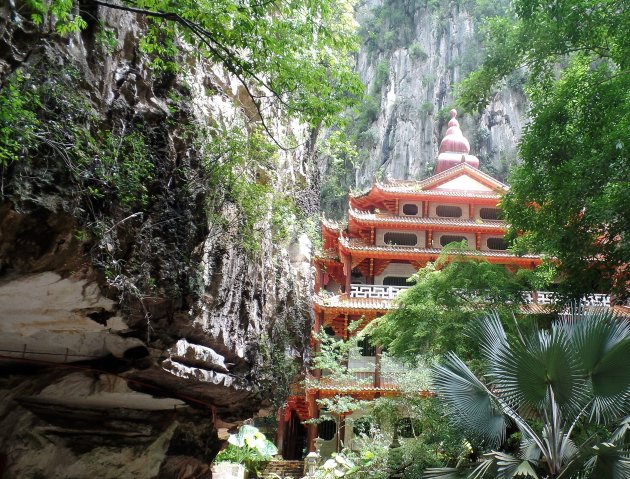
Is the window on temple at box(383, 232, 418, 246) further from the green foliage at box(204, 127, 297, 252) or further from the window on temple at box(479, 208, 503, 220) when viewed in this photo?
the green foliage at box(204, 127, 297, 252)

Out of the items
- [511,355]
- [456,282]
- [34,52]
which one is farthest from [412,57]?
[34,52]

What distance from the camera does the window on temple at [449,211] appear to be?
73.7 ft

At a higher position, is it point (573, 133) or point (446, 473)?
point (573, 133)

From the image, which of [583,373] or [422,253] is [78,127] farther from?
[422,253]

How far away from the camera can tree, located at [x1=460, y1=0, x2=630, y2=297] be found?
22.0 ft

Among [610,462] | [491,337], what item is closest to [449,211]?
A: [491,337]

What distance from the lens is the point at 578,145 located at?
24.9 ft

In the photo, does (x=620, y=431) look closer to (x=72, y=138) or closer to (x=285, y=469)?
(x=72, y=138)

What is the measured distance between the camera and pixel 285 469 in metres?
15.6

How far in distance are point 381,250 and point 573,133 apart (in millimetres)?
12139

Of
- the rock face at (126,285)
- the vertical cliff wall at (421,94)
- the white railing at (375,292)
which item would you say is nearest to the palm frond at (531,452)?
the rock face at (126,285)

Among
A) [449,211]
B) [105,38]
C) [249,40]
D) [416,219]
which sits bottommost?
[105,38]

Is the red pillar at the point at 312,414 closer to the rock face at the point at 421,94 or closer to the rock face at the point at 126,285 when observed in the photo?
the rock face at the point at 126,285

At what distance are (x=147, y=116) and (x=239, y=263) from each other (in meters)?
2.04
